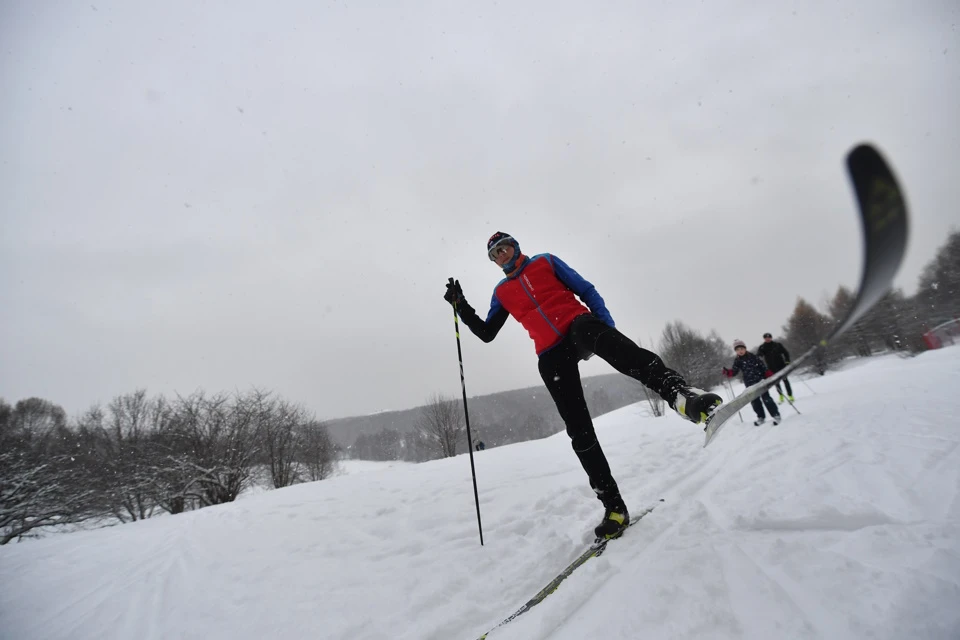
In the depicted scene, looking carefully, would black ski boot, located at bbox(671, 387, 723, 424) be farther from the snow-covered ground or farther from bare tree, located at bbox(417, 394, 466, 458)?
bare tree, located at bbox(417, 394, 466, 458)

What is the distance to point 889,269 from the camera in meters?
1.64

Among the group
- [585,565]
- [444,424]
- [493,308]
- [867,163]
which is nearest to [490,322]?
[493,308]

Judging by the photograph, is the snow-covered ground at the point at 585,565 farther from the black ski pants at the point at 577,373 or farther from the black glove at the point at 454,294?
the black glove at the point at 454,294

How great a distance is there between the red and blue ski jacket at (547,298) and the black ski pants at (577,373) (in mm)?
110

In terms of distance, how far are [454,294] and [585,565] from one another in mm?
2663

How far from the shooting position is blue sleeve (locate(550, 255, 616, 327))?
279cm

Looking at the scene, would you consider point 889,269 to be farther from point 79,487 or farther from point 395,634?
point 79,487

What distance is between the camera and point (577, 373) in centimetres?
282

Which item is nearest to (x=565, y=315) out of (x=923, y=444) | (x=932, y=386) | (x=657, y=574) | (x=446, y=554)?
(x=657, y=574)

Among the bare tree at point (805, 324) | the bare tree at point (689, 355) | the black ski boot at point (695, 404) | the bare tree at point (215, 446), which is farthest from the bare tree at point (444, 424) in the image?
the black ski boot at point (695, 404)

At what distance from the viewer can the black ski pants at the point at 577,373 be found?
2.21 metres

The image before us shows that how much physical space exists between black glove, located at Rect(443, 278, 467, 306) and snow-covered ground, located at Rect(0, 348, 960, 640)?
7.31 ft

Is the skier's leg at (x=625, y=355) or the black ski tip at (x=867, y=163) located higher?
the black ski tip at (x=867, y=163)

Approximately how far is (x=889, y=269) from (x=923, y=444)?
104 inches
